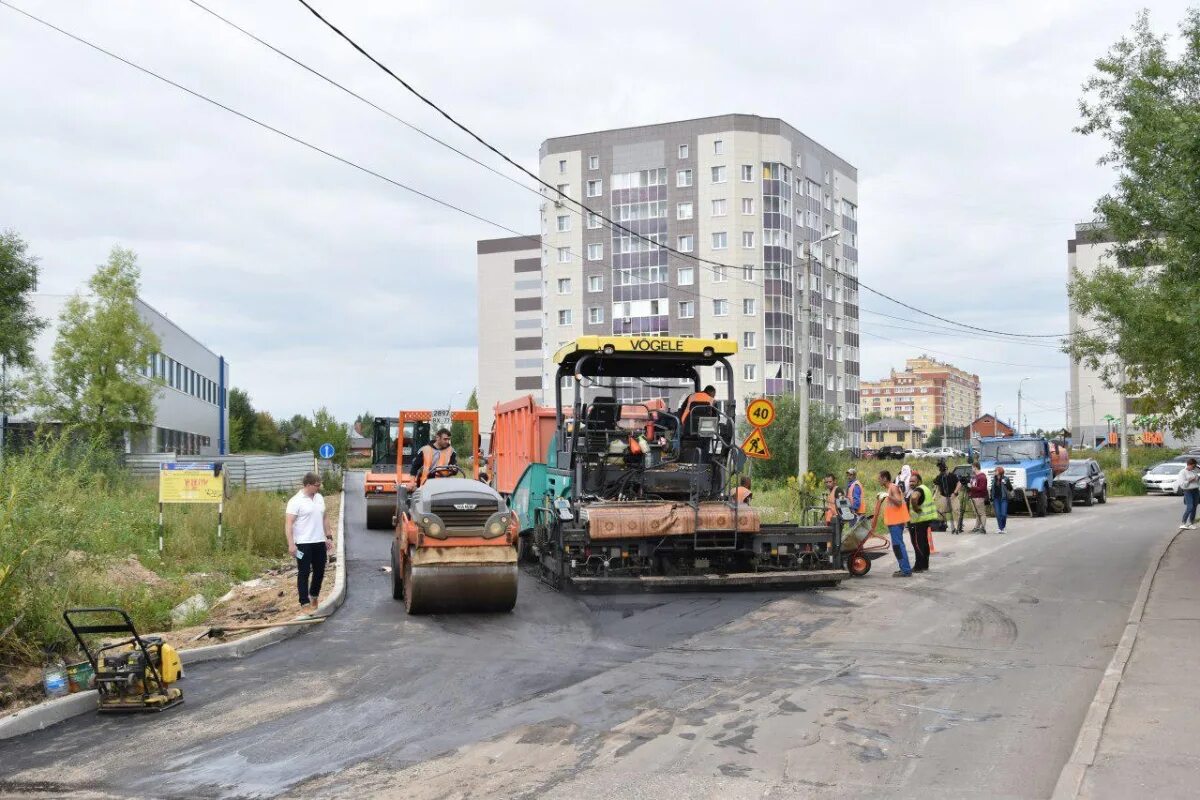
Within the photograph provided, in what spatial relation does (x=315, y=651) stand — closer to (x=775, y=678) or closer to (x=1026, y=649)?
(x=775, y=678)

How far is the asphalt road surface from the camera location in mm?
6301

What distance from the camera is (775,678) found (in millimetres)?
9031

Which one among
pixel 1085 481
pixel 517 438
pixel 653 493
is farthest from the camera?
pixel 1085 481

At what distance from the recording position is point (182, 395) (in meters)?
60.2

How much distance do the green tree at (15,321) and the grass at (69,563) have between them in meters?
23.2

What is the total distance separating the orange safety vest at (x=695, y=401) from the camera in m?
15.0

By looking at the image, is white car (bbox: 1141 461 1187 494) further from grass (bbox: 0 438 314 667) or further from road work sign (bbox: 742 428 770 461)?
grass (bbox: 0 438 314 667)

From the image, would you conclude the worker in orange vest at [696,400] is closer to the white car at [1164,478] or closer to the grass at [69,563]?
the grass at [69,563]

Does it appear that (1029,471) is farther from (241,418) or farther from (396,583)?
(241,418)

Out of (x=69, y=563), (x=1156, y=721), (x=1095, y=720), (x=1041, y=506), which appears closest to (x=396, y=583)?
(x=69, y=563)

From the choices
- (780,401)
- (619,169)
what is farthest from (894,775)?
(619,169)

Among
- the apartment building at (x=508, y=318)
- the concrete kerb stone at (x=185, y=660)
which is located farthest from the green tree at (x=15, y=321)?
the apartment building at (x=508, y=318)

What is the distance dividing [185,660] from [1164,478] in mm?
42544

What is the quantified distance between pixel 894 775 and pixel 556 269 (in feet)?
260
